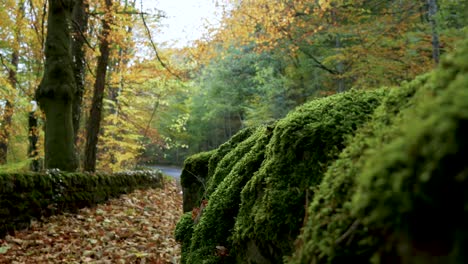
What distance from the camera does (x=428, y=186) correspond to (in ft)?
1.88

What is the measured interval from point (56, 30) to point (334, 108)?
8653mm

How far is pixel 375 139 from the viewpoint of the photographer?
969 mm

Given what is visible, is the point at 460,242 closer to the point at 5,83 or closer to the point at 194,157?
the point at 194,157

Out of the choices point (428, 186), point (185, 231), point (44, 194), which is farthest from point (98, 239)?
point (428, 186)

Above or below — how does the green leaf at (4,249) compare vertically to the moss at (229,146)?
below

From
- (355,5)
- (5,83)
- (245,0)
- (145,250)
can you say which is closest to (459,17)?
(355,5)

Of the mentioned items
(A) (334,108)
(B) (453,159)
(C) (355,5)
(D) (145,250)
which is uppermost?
(C) (355,5)

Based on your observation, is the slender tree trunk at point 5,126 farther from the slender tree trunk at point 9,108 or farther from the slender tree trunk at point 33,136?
the slender tree trunk at point 33,136

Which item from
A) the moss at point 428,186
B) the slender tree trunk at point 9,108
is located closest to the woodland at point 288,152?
the moss at point 428,186

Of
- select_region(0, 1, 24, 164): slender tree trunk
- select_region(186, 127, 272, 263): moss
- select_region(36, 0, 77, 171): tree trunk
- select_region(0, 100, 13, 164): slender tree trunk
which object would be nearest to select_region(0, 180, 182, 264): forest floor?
select_region(36, 0, 77, 171): tree trunk

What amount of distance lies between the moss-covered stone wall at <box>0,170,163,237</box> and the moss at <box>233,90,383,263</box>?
5457 millimetres

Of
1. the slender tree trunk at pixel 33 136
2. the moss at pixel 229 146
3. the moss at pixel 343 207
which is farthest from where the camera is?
the slender tree trunk at pixel 33 136

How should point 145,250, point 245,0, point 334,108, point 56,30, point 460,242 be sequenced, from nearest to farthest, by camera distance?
point 460,242 → point 334,108 → point 145,250 → point 56,30 → point 245,0

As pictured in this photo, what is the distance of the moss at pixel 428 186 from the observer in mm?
553
